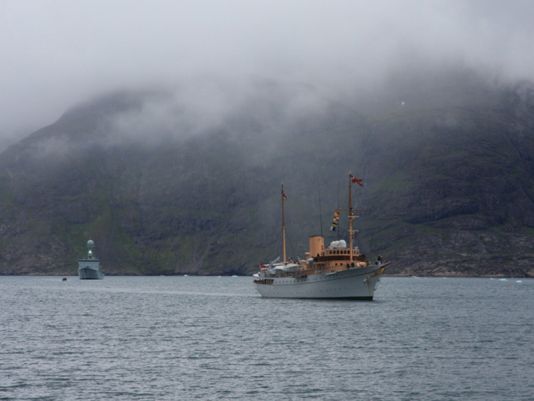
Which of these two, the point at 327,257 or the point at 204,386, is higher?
the point at 327,257

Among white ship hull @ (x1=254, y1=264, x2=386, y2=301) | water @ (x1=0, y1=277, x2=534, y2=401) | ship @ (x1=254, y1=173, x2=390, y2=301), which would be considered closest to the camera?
water @ (x1=0, y1=277, x2=534, y2=401)

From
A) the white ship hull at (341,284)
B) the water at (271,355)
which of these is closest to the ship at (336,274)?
the white ship hull at (341,284)

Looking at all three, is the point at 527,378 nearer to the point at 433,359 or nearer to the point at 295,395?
the point at 433,359

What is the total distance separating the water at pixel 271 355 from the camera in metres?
68.4

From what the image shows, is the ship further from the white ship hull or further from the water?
the water

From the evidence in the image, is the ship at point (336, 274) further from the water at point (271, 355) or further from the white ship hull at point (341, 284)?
the water at point (271, 355)

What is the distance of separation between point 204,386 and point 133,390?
572cm

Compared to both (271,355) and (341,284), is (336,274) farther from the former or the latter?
(271,355)

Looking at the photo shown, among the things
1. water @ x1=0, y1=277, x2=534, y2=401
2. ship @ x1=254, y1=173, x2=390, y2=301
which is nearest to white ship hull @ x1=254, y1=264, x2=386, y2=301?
ship @ x1=254, y1=173, x2=390, y2=301

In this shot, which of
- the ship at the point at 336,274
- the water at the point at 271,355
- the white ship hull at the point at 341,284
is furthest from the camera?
the ship at the point at 336,274

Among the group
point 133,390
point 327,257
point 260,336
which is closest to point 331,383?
point 133,390

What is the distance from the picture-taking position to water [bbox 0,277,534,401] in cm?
6844

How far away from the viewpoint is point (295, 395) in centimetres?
6644

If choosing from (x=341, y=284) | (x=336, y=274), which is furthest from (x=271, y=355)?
(x=341, y=284)
